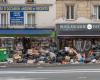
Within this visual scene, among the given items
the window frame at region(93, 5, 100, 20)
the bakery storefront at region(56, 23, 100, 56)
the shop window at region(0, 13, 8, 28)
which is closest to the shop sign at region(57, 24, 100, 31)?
the bakery storefront at region(56, 23, 100, 56)

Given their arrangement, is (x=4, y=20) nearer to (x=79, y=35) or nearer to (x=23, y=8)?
(x=23, y=8)

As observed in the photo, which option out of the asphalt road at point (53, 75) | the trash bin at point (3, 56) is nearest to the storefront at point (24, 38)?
the trash bin at point (3, 56)

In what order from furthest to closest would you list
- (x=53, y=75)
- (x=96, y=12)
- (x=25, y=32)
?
1. (x=96, y=12)
2. (x=25, y=32)
3. (x=53, y=75)

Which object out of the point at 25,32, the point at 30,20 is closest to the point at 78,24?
the point at 30,20

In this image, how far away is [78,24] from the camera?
40.7m

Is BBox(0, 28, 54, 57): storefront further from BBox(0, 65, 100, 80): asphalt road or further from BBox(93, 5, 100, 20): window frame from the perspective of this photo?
BBox(0, 65, 100, 80): asphalt road

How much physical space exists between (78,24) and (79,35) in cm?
111

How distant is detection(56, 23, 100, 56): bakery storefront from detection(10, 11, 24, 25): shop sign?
129 inches

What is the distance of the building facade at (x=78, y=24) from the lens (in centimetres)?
4041

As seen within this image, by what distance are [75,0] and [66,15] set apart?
1.60m

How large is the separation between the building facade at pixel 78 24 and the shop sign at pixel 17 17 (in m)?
3.22

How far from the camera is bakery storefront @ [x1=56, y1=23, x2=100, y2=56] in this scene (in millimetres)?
40294

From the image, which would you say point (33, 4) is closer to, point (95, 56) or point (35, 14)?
point (35, 14)

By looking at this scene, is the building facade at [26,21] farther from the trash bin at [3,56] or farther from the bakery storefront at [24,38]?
the trash bin at [3,56]
